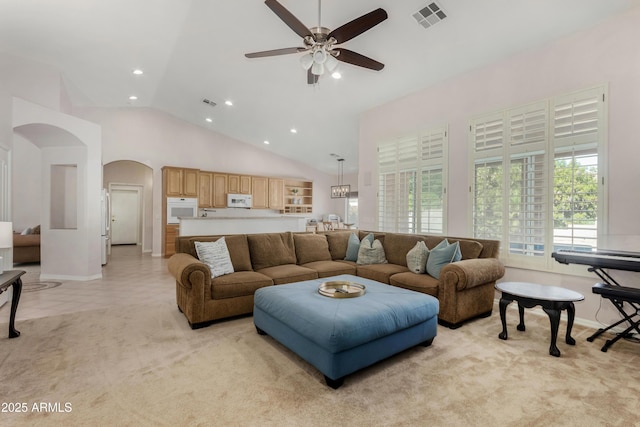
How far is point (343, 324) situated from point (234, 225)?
4.35 meters

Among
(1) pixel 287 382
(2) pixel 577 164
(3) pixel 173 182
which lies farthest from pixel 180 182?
(2) pixel 577 164

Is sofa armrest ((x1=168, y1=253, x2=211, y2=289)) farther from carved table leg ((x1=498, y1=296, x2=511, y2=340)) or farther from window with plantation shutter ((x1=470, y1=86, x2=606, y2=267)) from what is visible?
window with plantation shutter ((x1=470, y1=86, x2=606, y2=267))

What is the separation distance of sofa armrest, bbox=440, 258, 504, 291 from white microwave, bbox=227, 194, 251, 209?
6.60 m

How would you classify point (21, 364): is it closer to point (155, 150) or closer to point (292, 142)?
point (155, 150)

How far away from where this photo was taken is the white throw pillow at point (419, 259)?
355cm

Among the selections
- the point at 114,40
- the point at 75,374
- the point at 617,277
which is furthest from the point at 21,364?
the point at 617,277

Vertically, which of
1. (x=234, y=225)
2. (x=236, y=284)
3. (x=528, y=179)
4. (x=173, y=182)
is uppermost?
(x=173, y=182)

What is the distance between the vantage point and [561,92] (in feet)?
10.8

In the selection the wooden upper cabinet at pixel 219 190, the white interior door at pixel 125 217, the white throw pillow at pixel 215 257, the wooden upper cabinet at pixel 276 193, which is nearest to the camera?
the white throw pillow at pixel 215 257

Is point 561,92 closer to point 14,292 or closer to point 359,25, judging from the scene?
point 359,25

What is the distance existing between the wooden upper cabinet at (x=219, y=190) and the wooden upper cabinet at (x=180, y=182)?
0.48m

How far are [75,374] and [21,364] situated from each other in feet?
1.72

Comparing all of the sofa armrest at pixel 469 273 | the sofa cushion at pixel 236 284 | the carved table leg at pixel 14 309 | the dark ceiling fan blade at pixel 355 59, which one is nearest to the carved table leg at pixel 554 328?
the sofa armrest at pixel 469 273

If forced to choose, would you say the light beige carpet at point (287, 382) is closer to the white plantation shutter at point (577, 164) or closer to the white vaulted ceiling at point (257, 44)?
the white plantation shutter at point (577, 164)
